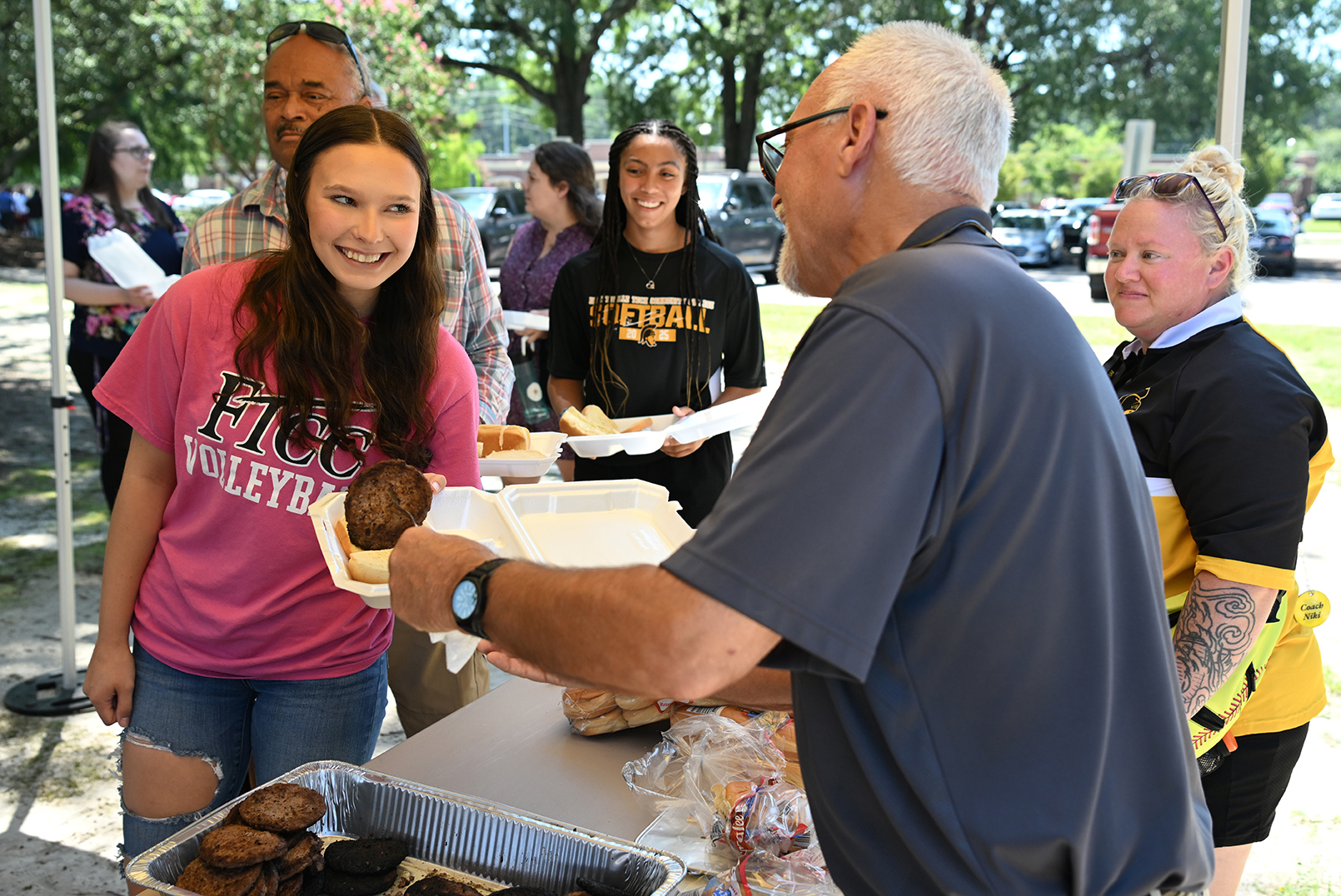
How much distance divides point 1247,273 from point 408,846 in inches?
78.4

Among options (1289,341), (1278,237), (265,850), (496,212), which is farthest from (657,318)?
(1278,237)

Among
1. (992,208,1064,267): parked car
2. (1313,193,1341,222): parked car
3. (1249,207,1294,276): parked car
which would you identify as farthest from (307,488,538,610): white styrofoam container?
(992,208,1064,267): parked car

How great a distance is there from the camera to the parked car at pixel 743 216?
16.3 metres

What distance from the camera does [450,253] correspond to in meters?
3.21

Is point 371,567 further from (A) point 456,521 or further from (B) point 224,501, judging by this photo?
(B) point 224,501

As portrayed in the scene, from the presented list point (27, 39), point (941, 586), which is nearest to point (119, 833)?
point (941, 586)

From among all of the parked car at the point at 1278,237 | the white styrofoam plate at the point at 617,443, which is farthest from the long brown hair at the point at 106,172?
the parked car at the point at 1278,237

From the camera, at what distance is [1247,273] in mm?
2166

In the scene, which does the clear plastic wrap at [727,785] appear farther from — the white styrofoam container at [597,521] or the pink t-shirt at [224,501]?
the pink t-shirt at [224,501]

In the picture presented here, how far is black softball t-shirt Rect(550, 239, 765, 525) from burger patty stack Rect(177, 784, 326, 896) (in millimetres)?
2187

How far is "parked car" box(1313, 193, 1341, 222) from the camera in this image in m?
13.5

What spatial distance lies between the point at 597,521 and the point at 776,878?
0.79m

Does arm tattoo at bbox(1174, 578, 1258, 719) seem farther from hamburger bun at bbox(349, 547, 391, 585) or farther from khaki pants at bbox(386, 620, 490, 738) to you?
khaki pants at bbox(386, 620, 490, 738)

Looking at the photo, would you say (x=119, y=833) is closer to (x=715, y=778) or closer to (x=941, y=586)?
(x=715, y=778)
